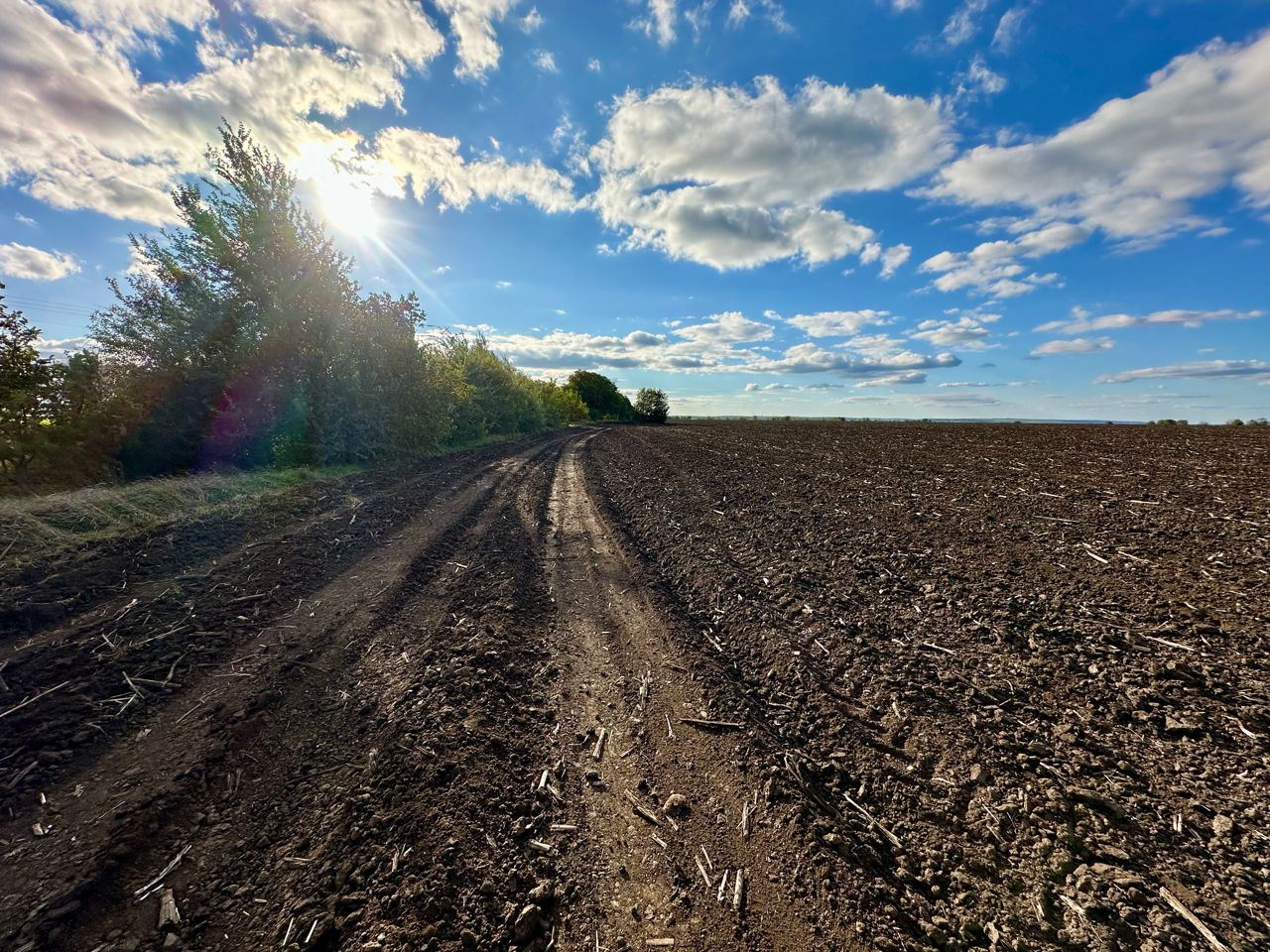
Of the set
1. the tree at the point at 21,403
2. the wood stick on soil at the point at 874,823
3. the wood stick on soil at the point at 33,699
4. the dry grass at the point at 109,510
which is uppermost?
the tree at the point at 21,403

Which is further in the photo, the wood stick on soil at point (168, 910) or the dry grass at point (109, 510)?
the dry grass at point (109, 510)

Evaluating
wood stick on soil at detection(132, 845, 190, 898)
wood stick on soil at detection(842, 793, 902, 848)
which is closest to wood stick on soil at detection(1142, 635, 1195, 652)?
wood stick on soil at detection(842, 793, 902, 848)

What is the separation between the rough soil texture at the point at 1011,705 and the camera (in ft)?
6.49

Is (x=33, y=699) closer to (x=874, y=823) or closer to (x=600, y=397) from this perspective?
(x=874, y=823)

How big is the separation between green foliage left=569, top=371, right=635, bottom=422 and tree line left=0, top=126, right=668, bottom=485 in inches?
2695

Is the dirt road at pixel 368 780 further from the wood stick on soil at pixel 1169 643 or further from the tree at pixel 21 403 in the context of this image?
the tree at pixel 21 403

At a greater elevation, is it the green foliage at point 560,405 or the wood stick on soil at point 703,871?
the green foliage at point 560,405

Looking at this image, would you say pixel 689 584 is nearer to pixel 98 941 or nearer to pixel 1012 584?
pixel 1012 584

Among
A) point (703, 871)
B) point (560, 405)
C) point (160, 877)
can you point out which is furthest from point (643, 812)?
point (560, 405)

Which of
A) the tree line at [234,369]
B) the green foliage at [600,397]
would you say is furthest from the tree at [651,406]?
the tree line at [234,369]

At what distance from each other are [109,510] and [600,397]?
83333 mm

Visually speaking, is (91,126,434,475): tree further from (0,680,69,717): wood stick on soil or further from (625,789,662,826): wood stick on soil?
(625,789,662,826): wood stick on soil

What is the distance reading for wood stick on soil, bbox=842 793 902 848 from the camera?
7.56 feet

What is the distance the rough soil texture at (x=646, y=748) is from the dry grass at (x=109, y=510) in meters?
→ 0.67
